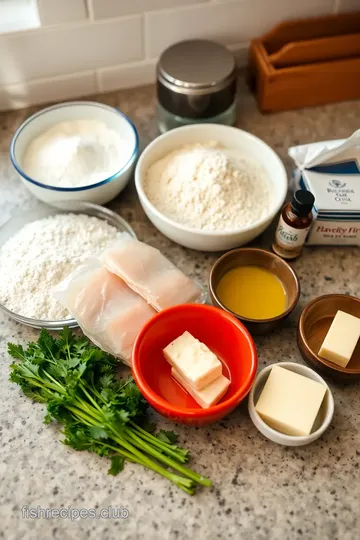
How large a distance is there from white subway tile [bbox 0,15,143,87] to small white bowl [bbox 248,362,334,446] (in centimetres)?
78

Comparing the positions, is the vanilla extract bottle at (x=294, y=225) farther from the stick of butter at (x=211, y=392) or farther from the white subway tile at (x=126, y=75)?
the white subway tile at (x=126, y=75)

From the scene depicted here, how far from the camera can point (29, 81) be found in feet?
4.03

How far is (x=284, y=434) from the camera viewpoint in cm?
82

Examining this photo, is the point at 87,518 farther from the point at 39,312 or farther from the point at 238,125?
the point at 238,125

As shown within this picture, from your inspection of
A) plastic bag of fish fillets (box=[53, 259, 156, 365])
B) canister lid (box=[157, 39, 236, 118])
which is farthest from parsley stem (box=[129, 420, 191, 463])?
canister lid (box=[157, 39, 236, 118])

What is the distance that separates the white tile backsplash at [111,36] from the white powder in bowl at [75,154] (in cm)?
15

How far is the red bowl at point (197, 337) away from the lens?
0.82 m

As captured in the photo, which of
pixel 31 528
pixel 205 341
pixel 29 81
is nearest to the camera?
pixel 31 528

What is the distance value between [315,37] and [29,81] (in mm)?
651

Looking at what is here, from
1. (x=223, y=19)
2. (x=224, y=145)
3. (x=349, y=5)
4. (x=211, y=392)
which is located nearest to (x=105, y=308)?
(x=211, y=392)

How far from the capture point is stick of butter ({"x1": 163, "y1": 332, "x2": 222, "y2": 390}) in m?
0.82

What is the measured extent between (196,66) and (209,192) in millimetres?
291

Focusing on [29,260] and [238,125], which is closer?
[29,260]

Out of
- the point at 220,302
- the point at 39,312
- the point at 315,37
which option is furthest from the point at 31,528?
the point at 315,37
